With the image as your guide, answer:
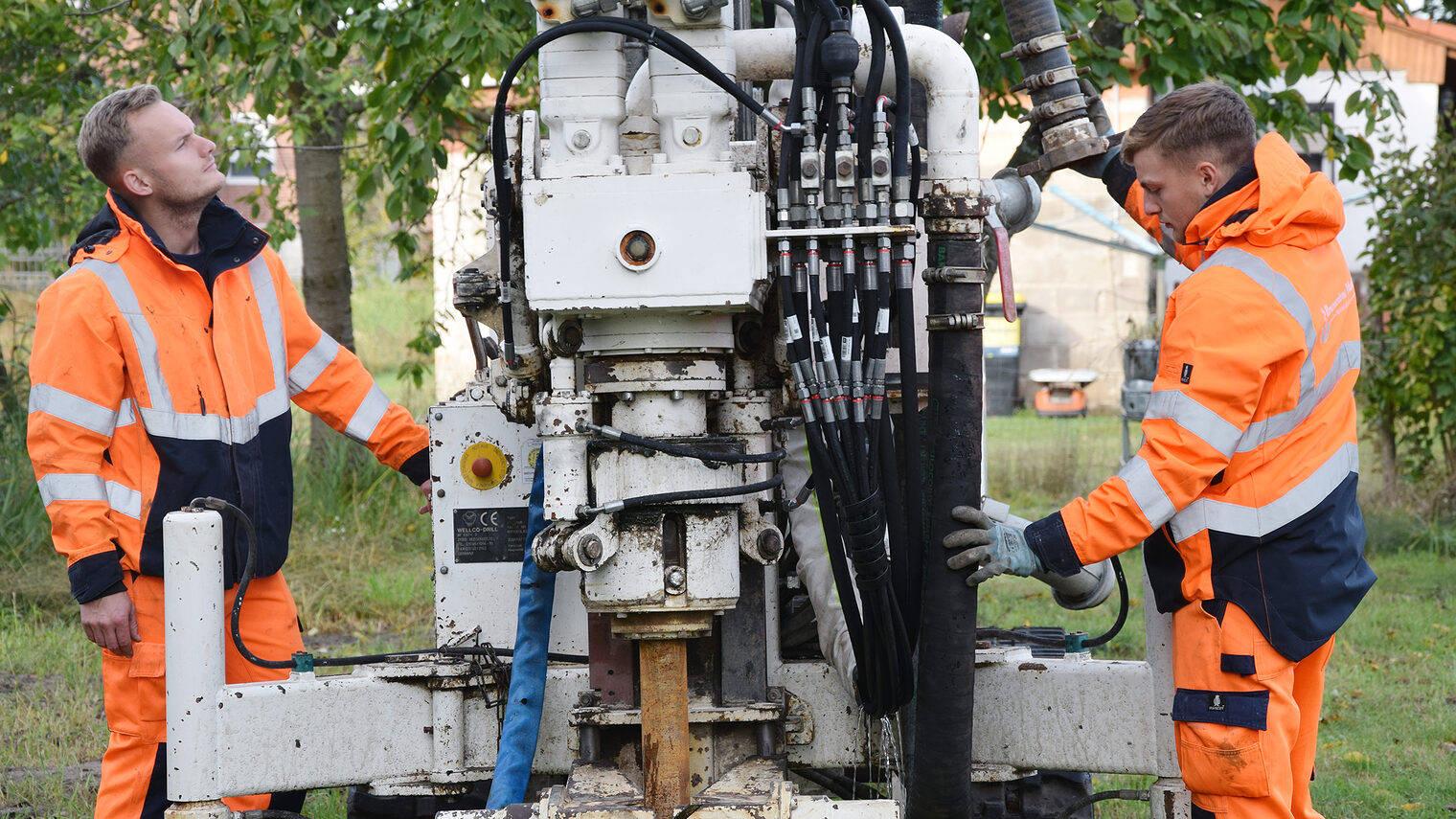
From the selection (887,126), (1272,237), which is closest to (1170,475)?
(1272,237)

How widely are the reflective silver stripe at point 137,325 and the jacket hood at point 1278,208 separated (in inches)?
83.5

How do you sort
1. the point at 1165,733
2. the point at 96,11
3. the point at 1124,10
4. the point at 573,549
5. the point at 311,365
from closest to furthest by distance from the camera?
1. the point at 573,549
2. the point at 1165,733
3. the point at 311,365
4. the point at 1124,10
5. the point at 96,11

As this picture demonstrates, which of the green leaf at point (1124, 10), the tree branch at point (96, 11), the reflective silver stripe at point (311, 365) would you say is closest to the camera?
the reflective silver stripe at point (311, 365)

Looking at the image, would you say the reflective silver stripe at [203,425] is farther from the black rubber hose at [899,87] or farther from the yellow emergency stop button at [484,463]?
the black rubber hose at [899,87]

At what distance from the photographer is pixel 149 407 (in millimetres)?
2883

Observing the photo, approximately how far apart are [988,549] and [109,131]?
2088 millimetres

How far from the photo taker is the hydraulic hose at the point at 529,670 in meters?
2.56

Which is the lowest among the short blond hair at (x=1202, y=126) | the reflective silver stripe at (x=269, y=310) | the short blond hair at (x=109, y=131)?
the reflective silver stripe at (x=269, y=310)

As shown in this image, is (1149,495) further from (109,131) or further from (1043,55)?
(109,131)

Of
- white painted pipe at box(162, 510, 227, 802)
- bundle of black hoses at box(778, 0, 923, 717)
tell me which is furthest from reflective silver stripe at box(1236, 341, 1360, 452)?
white painted pipe at box(162, 510, 227, 802)

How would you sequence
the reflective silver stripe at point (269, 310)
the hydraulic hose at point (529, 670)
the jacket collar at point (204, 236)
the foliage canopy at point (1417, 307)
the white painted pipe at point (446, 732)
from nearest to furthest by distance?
1. the hydraulic hose at point (529, 670)
2. the white painted pipe at point (446, 732)
3. the jacket collar at point (204, 236)
4. the reflective silver stripe at point (269, 310)
5. the foliage canopy at point (1417, 307)

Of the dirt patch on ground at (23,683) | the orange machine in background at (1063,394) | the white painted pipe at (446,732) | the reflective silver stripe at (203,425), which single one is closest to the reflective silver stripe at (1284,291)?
the white painted pipe at (446,732)

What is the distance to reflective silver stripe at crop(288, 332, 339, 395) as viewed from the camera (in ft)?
10.7

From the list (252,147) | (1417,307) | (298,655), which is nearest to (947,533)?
(298,655)
